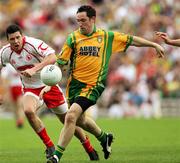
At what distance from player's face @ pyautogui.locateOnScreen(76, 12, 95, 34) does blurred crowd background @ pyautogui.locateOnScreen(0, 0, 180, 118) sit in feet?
47.8

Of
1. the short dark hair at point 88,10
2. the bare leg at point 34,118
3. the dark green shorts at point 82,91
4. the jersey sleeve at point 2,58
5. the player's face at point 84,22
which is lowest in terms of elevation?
the bare leg at point 34,118

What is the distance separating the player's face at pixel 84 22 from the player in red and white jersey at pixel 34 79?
85cm

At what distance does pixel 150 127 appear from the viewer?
21969 millimetres

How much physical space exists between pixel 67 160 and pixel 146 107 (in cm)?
1551

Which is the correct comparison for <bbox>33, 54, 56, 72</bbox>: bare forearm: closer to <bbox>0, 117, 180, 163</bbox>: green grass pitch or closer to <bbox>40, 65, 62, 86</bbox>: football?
<bbox>40, 65, 62, 86</bbox>: football

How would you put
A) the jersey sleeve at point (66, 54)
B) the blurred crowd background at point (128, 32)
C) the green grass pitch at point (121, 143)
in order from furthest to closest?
the blurred crowd background at point (128, 32) < the green grass pitch at point (121, 143) < the jersey sleeve at point (66, 54)

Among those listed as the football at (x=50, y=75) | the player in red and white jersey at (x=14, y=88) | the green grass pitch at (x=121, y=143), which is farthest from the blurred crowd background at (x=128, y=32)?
the football at (x=50, y=75)

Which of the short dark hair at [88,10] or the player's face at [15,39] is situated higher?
the short dark hair at [88,10]

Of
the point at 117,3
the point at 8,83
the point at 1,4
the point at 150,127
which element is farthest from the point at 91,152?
the point at 1,4

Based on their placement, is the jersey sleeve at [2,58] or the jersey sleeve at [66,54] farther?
the jersey sleeve at [2,58]

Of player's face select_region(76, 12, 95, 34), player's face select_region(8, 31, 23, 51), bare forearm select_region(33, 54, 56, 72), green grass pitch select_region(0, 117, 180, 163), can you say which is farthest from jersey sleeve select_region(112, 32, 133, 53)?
green grass pitch select_region(0, 117, 180, 163)

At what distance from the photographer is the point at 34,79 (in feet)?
42.3

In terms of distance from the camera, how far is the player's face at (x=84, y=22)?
11688 mm

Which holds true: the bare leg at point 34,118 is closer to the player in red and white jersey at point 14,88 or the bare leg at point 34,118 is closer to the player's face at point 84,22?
the player's face at point 84,22
